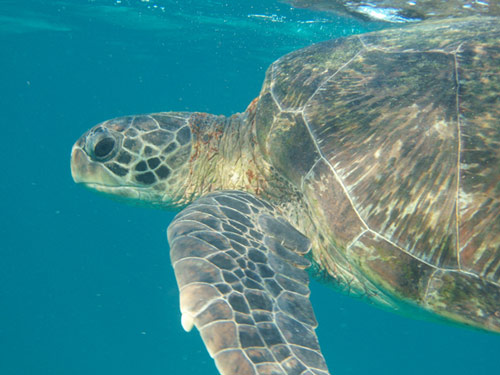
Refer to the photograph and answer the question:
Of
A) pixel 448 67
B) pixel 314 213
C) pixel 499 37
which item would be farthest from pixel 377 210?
pixel 499 37

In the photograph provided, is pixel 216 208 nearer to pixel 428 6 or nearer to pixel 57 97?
pixel 428 6

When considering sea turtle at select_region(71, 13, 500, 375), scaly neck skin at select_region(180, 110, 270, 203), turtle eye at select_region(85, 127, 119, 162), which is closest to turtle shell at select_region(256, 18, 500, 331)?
sea turtle at select_region(71, 13, 500, 375)

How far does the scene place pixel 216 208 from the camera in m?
2.78

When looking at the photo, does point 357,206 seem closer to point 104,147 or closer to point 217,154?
point 217,154

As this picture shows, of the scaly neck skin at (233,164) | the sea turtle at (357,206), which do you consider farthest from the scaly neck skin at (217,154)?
the sea turtle at (357,206)

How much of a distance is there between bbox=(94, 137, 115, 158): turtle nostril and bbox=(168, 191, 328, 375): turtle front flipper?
1320 millimetres

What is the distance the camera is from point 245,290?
1991 millimetres

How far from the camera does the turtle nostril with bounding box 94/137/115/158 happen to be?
3513mm

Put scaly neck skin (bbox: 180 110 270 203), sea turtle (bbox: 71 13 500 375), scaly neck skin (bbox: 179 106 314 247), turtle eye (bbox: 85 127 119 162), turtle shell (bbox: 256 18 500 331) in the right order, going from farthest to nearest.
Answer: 1. scaly neck skin (bbox: 180 110 270 203)
2. turtle eye (bbox: 85 127 119 162)
3. scaly neck skin (bbox: 179 106 314 247)
4. turtle shell (bbox: 256 18 500 331)
5. sea turtle (bbox: 71 13 500 375)

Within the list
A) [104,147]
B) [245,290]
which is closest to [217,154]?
[104,147]

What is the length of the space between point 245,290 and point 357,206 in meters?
0.90

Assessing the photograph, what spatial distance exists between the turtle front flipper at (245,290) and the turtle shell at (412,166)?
17.4 inches

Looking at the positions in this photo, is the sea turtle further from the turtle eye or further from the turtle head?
the turtle eye

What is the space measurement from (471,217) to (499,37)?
1.52 meters
